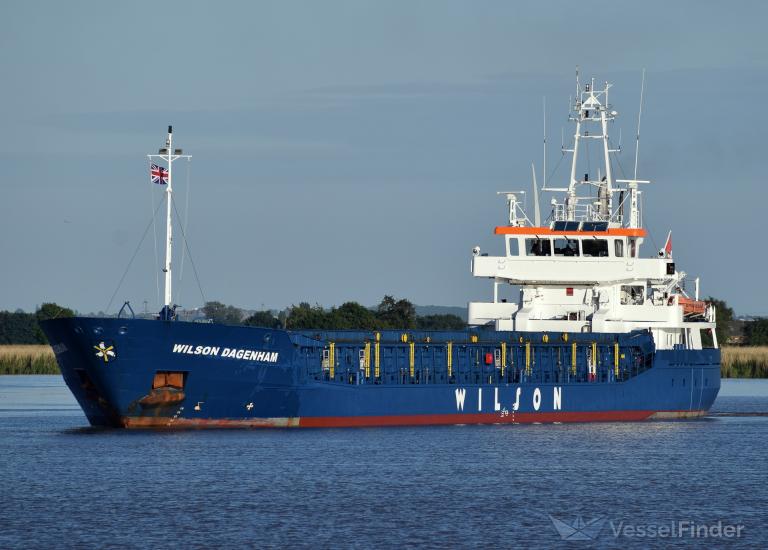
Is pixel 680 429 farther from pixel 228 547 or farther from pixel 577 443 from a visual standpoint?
pixel 228 547

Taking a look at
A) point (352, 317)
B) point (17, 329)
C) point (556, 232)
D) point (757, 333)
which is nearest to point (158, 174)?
point (556, 232)

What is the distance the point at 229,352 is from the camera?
165 feet

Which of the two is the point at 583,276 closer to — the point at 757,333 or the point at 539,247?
the point at 539,247

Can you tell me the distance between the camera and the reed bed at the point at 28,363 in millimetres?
94688

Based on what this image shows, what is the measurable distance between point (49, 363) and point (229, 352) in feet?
161

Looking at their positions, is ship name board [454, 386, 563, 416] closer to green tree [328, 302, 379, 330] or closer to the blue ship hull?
the blue ship hull

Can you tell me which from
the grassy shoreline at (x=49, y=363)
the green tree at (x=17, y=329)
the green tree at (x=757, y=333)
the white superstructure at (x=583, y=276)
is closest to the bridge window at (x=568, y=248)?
the white superstructure at (x=583, y=276)

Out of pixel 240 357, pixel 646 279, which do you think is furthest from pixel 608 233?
pixel 240 357

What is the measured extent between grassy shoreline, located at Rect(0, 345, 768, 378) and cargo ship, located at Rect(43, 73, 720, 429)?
34.4m

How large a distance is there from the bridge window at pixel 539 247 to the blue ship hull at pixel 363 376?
5048mm

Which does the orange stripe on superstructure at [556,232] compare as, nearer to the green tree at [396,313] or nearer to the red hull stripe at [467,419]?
the red hull stripe at [467,419]

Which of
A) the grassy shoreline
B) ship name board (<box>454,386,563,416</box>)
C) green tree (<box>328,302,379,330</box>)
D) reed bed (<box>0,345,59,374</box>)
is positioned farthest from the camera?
green tree (<box>328,302,379,330</box>)

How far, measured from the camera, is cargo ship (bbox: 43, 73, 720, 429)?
4972 cm

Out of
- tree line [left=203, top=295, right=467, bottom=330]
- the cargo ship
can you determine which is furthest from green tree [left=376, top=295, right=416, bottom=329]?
the cargo ship
